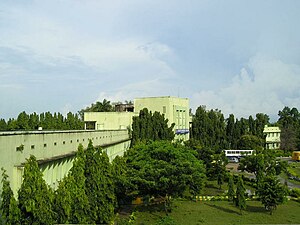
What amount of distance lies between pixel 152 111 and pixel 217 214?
80.9 feet

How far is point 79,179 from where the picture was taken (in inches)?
466

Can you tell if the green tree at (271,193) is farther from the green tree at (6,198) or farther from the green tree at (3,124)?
the green tree at (3,124)

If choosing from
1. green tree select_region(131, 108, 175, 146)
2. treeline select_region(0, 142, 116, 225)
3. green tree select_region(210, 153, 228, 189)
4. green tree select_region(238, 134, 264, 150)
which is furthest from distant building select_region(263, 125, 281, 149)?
treeline select_region(0, 142, 116, 225)

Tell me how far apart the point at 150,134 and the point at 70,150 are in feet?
70.2

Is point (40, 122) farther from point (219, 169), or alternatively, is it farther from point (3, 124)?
point (219, 169)

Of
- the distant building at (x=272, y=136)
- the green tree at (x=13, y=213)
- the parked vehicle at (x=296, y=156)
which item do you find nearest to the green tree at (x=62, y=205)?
the green tree at (x=13, y=213)

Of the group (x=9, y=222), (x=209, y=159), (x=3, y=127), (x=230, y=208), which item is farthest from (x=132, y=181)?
(x=3, y=127)

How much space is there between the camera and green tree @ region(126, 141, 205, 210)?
19531mm

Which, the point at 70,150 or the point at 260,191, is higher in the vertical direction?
the point at 70,150

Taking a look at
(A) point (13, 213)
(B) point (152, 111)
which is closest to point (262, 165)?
(B) point (152, 111)

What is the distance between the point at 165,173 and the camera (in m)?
19.6

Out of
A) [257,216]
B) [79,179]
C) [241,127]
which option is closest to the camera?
[79,179]

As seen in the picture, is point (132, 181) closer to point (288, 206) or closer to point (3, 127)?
point (288, 206)

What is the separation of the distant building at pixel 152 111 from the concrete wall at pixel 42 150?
61.6 feet
